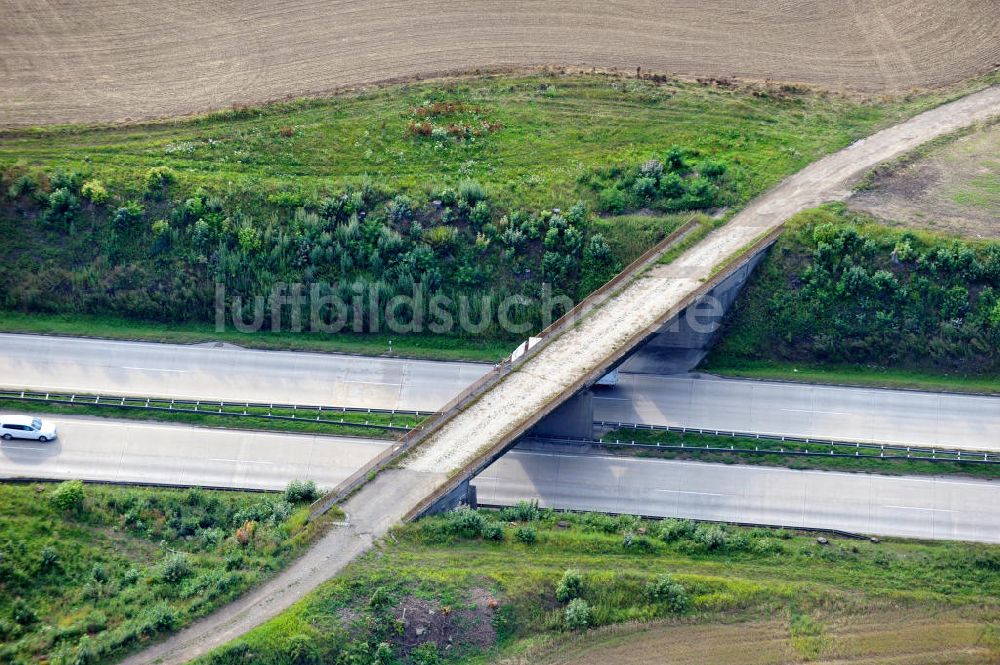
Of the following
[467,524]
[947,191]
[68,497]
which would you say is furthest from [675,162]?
[68,497]

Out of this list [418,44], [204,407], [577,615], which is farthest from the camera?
[418,44]

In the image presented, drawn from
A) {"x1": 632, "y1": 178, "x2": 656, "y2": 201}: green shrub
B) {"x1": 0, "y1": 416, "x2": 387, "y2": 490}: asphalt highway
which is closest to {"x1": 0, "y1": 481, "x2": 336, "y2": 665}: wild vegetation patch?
{"x1": 0, "y1": 416, "x2": 387, "y2": 490}: asphalt highway

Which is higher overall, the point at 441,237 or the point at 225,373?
the point at 441,237

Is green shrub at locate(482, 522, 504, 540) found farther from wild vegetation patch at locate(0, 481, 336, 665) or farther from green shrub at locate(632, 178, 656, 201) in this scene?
green shrub at locate(632, 178, 656, 201)

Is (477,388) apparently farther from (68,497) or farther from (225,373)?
(68,497)

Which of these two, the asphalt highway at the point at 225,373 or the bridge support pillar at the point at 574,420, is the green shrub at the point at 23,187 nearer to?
the asphalt highway at the point at 225,373

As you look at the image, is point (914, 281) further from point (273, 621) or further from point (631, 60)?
point (273, 621)
